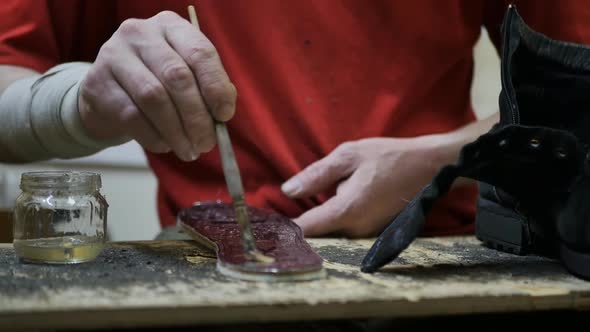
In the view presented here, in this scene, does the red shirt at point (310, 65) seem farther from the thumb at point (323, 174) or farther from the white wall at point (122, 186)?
the white wall at point (122, 186)

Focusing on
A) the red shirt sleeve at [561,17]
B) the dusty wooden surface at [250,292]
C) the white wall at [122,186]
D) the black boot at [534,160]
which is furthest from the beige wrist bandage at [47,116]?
the white wall at [122,186]

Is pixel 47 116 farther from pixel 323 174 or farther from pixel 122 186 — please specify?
pixel 122 186

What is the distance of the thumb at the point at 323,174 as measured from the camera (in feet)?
2.86

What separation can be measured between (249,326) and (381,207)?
317 mm

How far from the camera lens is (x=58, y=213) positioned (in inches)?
25.3

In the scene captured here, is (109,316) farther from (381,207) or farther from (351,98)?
(351,98)

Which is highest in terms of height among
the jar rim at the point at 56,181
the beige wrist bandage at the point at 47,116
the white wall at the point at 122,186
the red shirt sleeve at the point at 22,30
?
the red shirt sleeve at the point at 22,30

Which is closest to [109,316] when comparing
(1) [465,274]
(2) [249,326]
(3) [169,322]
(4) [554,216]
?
(3) [169,322]

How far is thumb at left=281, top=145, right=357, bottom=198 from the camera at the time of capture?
873 mm

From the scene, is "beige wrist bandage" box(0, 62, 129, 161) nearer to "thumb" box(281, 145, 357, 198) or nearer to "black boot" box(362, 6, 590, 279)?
"thumb" box(281, 145, 357, 198)

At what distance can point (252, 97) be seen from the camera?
0.96 m

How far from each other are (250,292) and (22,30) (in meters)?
0.60

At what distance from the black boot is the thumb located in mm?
230

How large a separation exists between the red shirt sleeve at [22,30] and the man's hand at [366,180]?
0.39 metres
